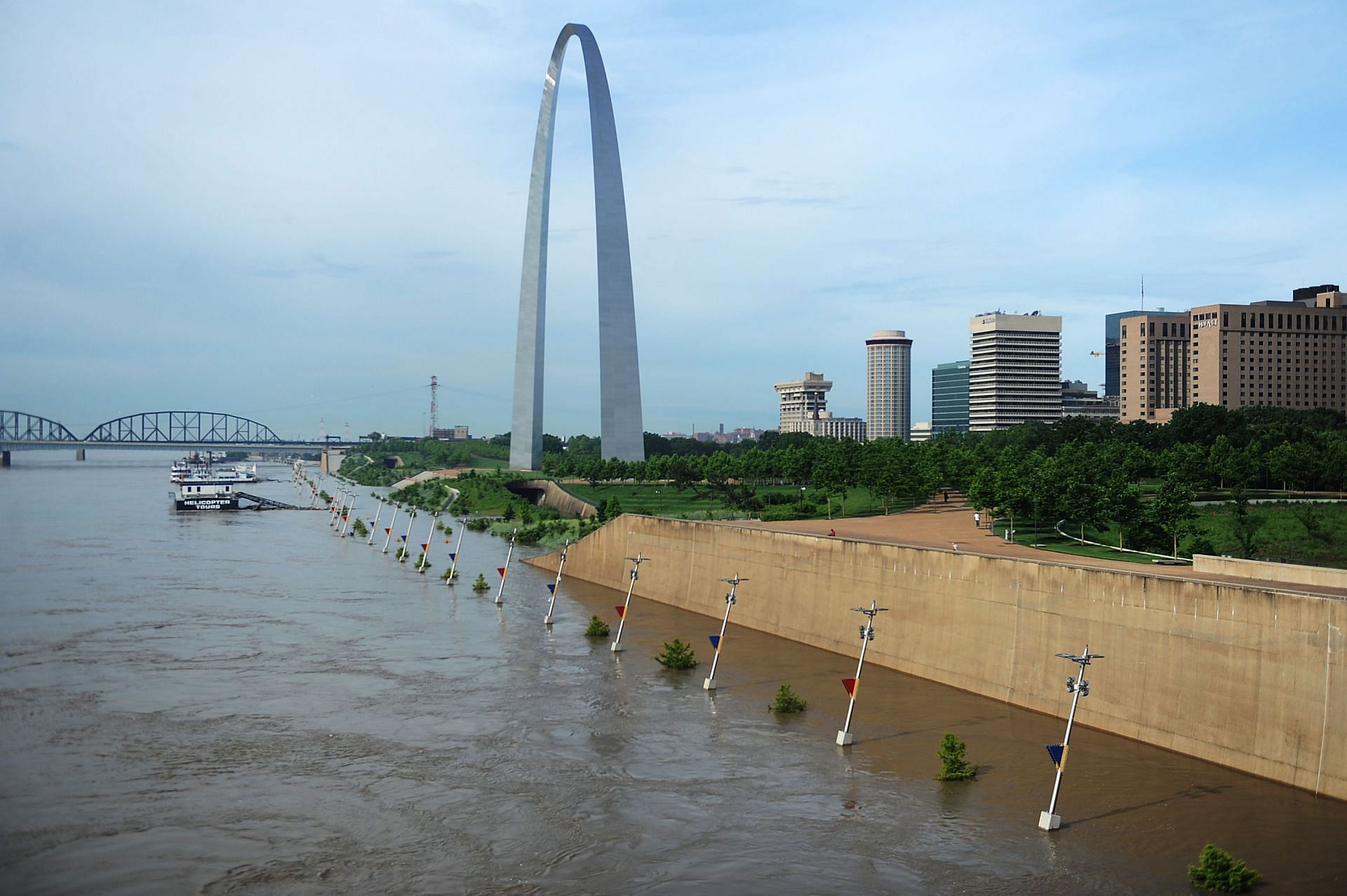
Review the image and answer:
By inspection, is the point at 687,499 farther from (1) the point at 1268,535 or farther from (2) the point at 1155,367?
(2) the point at 1155,367

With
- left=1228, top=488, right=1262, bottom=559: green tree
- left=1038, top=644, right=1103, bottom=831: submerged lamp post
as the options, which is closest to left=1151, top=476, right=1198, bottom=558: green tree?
left=1228, top=488, right=1262, bottom=559: green tree

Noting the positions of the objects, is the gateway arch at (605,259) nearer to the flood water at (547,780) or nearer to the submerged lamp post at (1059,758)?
the flood water at (547,780)

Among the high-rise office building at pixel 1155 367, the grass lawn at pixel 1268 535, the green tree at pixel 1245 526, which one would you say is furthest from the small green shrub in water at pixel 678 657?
the high-rise office building at pixel 1155 367

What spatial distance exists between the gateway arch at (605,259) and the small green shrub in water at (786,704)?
201 feet

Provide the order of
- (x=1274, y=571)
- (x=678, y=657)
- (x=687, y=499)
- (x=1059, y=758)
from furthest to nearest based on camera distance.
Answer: (x=687, y=499), (x=678, y=657), (x=1274, y=571), (x=1059, y=758)

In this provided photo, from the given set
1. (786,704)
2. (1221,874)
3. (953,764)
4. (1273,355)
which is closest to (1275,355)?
(1273,355)

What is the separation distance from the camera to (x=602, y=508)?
72688 millimetres

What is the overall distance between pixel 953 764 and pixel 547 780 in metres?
8.42

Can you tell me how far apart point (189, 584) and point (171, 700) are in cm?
2467

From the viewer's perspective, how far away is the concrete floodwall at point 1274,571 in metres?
26.2

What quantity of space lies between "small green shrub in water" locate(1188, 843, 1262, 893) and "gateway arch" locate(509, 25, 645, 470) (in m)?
73.1

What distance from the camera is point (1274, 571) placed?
27969 millimetres

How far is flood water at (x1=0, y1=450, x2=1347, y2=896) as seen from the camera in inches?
738

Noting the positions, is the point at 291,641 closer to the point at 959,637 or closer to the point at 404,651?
the point at 404,651
